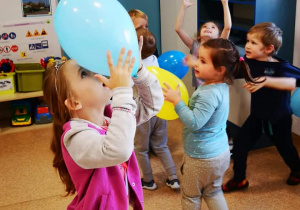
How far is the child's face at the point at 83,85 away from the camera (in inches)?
44.9

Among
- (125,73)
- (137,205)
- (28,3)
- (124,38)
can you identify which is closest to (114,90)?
(125,73)

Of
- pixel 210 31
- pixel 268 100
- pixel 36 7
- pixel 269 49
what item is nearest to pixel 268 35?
pixel 269 49

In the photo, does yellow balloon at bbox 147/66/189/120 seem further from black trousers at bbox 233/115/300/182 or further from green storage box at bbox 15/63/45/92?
green storage box at bbox 15/63/45/92

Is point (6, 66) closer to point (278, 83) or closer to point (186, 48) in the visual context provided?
point (186, 48)

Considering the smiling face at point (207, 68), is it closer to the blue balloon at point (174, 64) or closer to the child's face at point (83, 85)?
the blue balloon at point (174, 64)

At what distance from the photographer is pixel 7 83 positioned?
139 inches

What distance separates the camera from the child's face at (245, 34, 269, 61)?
7.66ft

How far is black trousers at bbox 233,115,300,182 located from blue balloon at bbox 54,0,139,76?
5.01ft

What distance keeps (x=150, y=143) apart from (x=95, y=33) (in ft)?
5.05

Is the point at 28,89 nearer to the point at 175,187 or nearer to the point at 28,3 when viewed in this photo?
the point at 28,3

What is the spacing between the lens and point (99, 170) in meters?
1.15

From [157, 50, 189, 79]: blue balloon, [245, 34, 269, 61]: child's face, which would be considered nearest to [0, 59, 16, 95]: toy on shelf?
[157, 50, 189, 79]: blue balloon

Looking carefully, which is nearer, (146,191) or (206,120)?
(206,120)

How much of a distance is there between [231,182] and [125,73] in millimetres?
1677
